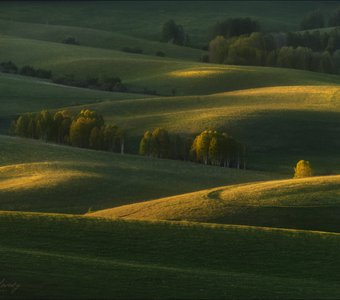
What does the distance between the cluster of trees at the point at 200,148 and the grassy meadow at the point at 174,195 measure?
4.98ft

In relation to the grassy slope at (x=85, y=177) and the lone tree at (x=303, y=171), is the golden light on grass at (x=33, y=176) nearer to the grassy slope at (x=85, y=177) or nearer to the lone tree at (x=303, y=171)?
the grassy slope at (x=85, y=177)

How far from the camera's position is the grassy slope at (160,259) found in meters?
25.5

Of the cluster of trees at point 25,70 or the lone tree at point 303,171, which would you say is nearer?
the lone tree at point 303,171

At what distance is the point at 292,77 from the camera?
370 ft

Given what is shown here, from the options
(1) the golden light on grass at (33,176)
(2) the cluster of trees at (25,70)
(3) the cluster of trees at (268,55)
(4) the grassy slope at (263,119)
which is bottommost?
(1) the golden light on grass at (33,176)

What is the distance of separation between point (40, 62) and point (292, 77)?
31304 mm

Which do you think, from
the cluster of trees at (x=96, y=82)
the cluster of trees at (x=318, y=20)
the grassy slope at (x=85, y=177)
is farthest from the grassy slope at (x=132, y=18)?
the grassy slope at (x=85, y=177)

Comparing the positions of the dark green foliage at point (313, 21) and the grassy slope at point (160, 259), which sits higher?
the dark green foliage at point (313, 21)

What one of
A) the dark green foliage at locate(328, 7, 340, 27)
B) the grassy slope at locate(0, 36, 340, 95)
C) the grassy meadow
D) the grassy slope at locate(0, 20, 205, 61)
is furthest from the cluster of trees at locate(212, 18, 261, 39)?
the grassy meadow

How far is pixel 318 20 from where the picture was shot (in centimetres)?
18488

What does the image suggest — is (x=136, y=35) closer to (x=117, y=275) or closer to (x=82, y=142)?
(x=82, y=142)

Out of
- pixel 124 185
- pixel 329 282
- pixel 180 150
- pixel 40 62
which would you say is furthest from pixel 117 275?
pixel 40 62

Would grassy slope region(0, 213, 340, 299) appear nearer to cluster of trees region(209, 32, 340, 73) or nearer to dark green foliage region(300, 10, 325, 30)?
cluster of trees region(209, 32, 340, 73)

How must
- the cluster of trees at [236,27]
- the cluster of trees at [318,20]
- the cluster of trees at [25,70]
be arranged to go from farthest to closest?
1. the cluster of trees at [318,20]
2. the cluster of trees at [236,27]
3. the cluster of trees at [25,70]
